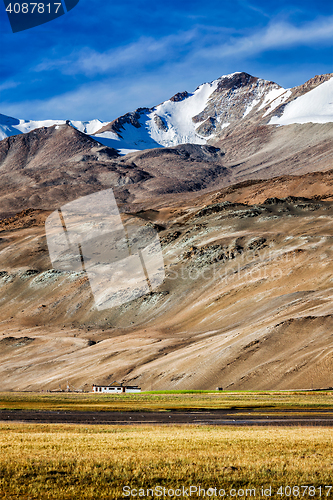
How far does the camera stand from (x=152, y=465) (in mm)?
12969

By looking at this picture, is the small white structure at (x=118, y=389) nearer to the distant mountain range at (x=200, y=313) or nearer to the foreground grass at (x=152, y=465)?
the distant mountain range at (x=200, y=313)

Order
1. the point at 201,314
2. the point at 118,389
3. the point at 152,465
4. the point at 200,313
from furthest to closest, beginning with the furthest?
the point at 200,313, the point at 201,314, the point at 118,389, the point at 152,465

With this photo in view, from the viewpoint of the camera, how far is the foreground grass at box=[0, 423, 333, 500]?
11125 mm

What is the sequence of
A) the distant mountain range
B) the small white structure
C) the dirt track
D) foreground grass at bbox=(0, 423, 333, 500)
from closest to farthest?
foreground grass at bbox=(0, 423, 333, 500) < the dirt track < the distant mountain range < the small white structure

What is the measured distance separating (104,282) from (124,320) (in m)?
18.8

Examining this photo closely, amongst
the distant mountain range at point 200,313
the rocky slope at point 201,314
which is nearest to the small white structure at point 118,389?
the distant mountain range at point 200,313

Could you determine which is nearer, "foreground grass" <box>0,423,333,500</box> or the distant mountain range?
"foreground grass" <box>0,423,333,500</box>


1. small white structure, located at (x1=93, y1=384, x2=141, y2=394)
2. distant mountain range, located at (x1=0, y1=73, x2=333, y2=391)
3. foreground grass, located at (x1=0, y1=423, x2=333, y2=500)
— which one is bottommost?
small white structure, located at (x1=93, y1=384, x2=141, y2=394)

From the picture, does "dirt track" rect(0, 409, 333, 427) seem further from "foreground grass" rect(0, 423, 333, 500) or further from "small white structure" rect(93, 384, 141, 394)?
"small white structure" rect(93, 384, 141, 394)

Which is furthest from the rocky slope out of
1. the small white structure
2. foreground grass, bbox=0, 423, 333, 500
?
foreground grass, bbox=0, 423, 333, 500

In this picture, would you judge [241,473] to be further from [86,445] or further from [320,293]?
[320,293]

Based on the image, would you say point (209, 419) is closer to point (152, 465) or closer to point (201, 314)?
point (152, 465)

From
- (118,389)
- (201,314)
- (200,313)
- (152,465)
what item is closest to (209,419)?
(152,465)

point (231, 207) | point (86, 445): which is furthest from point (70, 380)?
point (231, 207)
